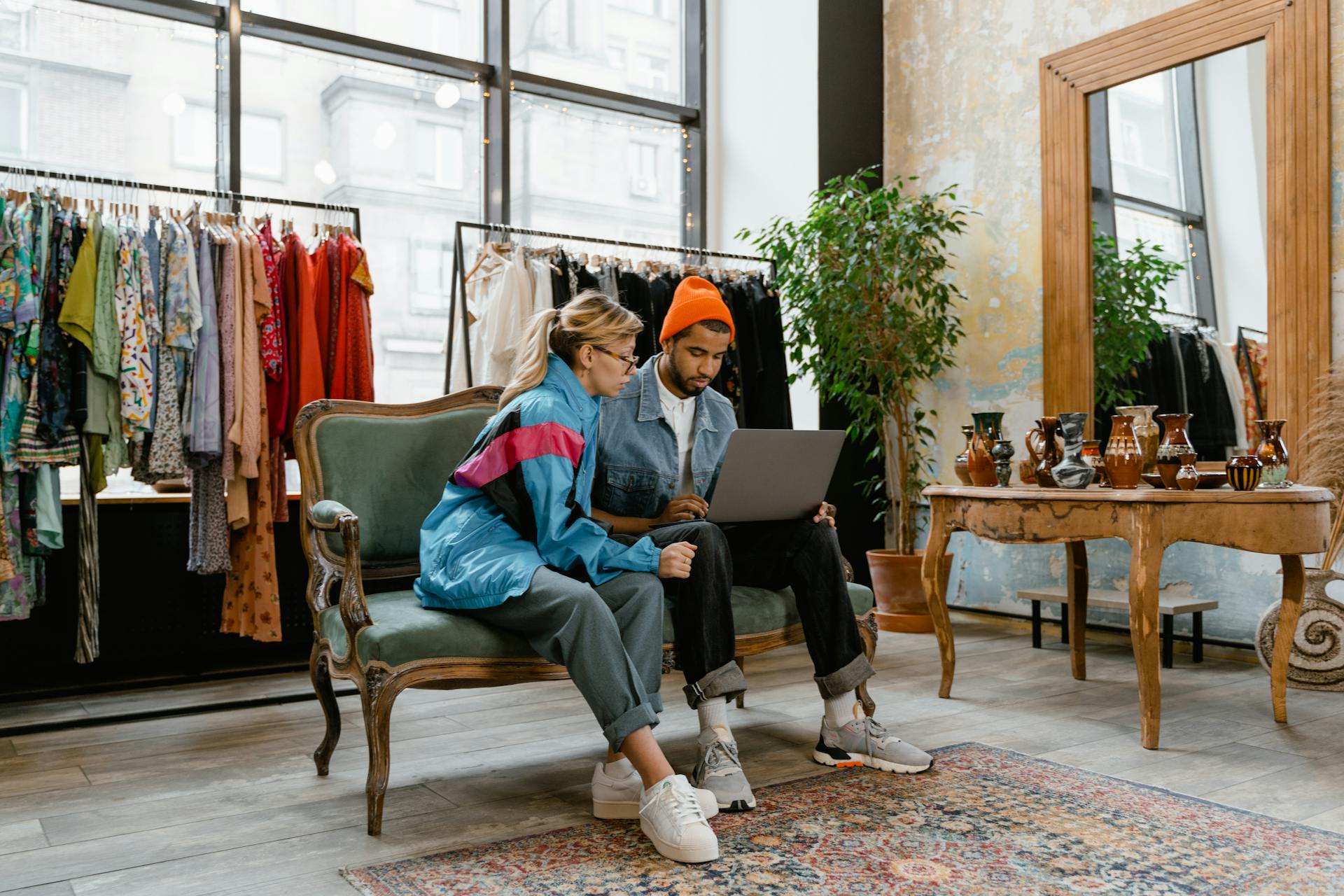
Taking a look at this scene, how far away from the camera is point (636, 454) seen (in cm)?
250

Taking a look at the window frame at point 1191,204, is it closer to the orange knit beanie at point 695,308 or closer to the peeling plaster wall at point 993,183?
the peeling plaster wall at point 993,183

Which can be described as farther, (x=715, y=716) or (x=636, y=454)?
(x=636, y=454)

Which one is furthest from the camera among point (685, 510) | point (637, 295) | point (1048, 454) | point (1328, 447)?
point (637, 295)

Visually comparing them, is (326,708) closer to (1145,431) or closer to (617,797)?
(617,797)

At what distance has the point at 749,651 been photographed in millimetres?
2414

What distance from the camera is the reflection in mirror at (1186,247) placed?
362cm

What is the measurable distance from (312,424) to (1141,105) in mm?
3368

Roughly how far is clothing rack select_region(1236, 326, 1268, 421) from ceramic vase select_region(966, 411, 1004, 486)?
111 cm

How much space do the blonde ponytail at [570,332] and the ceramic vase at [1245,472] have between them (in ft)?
5.24

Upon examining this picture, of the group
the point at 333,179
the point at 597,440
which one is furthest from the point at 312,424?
the point at 333,179

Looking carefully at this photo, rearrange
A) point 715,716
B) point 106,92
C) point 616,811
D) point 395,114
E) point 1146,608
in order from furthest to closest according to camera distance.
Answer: point 395,114, point 106,92, point 1146,608, point 715,716, point 616,811

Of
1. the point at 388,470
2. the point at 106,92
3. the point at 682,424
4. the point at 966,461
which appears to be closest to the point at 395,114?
the point at 106,92

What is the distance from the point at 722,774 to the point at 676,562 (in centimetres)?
45

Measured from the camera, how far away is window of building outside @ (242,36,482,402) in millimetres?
4297
